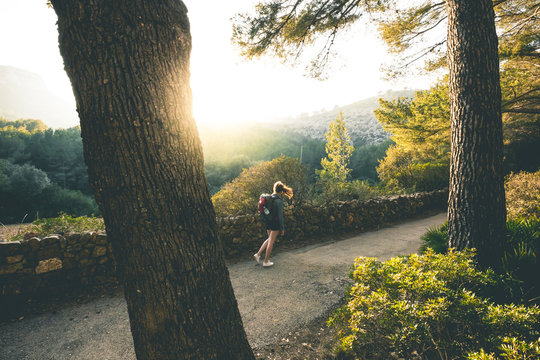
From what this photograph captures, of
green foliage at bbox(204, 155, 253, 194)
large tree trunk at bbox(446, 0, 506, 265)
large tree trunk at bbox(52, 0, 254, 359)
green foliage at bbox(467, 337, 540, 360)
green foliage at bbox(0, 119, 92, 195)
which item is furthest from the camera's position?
green foliage at bbox(204, 155, 253, 194)

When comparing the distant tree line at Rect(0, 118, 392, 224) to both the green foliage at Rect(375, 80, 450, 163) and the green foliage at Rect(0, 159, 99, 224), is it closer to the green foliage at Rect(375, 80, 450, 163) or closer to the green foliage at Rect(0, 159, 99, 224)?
the green foliage at Rect(0, 159, 99, 224)

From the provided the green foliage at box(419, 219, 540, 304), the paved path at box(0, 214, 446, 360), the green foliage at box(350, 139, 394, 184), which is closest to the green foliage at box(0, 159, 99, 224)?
the paved path at box(0, 214, 446, 360)

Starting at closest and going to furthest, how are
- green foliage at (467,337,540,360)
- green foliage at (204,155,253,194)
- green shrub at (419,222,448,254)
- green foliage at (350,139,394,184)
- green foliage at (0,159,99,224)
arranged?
green foliage at (467,337,540,360) < green shrub at (419,222,448,254) < green foliage at (0,159,99,224) < green foliage at (204,155,253,194) < green foliage at (350,139,394,184)

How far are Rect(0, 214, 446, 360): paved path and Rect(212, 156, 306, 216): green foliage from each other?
276 cm

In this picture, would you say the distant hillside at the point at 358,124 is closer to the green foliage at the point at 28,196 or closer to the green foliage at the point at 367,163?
the green foliage at the point at 367,163

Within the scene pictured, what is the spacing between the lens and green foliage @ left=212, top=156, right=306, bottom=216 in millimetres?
8102

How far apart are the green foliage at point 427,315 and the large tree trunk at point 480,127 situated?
86cm

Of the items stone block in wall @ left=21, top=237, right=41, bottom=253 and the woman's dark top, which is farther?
the woman's dark top

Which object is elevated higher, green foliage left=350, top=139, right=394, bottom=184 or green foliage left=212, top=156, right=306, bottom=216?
green foliage left=212, top=156, right=306, bottom=216

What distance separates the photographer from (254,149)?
4834cm

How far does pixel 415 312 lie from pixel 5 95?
259 m

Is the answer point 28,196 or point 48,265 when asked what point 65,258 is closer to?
point 48,265

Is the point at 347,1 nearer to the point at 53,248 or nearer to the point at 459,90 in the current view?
the point at 459,90

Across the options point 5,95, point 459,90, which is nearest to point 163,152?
point 459,90
